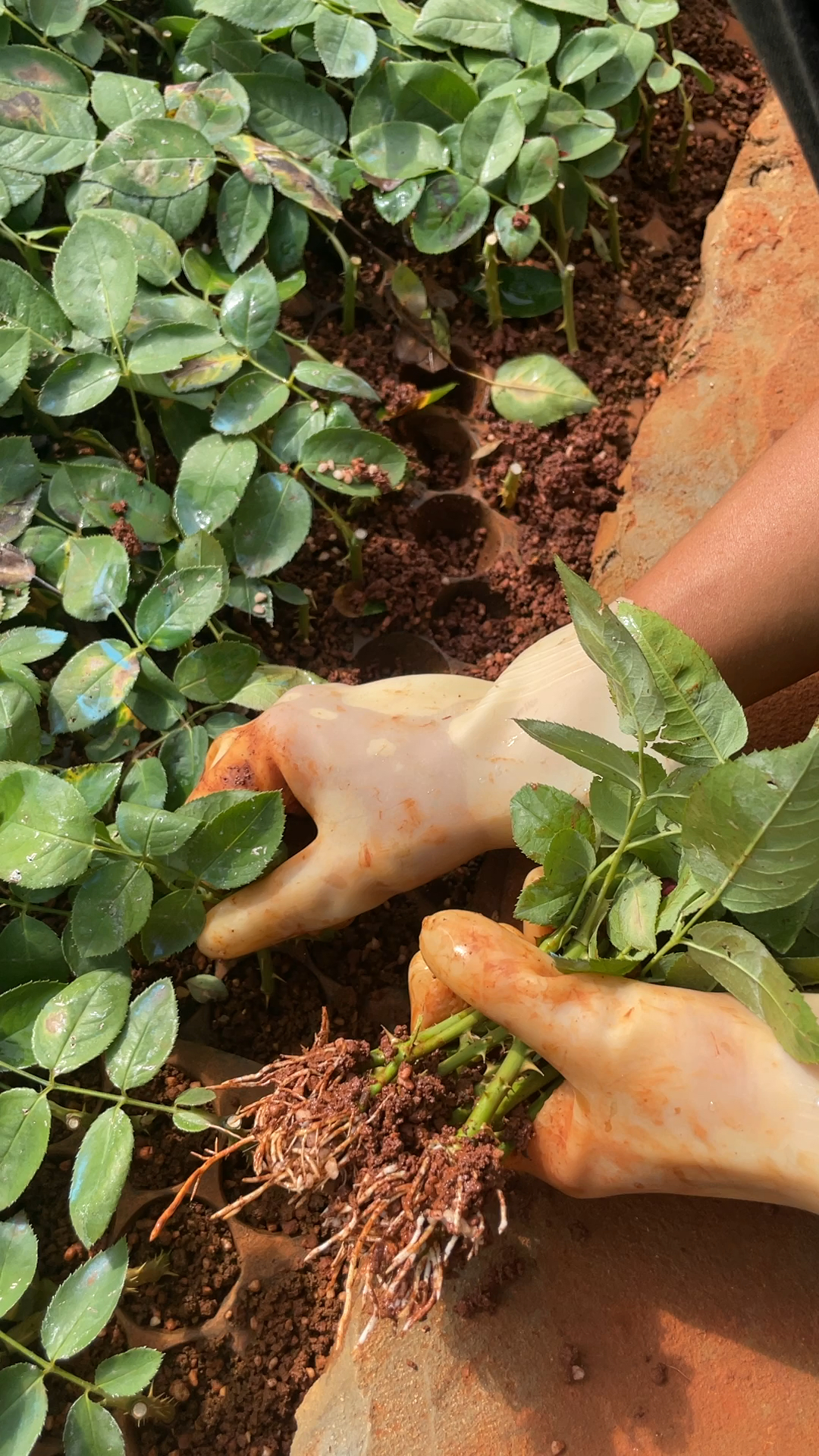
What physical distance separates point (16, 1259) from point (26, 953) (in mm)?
244

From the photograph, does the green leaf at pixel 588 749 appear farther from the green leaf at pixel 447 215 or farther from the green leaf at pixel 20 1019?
the green leaf at pixel 447 215

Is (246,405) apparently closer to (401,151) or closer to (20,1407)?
(401,151)

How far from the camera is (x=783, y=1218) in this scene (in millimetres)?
856

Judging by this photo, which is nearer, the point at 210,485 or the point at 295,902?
the point at 295,902

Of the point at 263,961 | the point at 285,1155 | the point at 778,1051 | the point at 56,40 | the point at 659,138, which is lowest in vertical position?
the point at 263,961

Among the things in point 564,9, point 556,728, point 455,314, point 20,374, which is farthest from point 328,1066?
point 564,9

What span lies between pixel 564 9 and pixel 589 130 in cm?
14

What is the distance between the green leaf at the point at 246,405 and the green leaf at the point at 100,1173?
673mm

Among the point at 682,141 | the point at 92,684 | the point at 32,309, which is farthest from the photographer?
the point at 682,141

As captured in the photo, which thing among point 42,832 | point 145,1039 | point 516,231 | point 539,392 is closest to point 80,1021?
point 145,1039

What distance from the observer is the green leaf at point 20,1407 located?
793 mm

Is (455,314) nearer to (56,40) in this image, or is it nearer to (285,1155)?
(56,40)

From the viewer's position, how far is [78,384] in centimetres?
109

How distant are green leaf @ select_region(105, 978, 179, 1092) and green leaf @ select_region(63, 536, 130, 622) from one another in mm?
377
